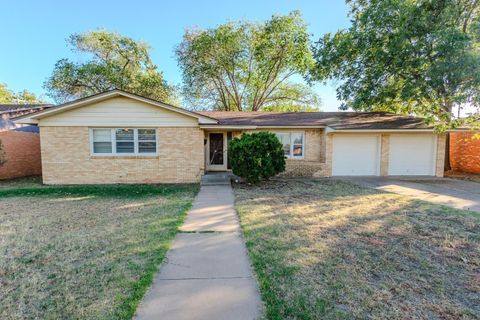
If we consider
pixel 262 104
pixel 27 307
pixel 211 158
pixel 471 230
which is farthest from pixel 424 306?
pixel 262 104

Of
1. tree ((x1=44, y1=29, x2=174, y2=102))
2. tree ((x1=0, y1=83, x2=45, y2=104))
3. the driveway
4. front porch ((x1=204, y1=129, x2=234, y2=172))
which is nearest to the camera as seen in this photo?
the driveway

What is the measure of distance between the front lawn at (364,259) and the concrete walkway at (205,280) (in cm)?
22

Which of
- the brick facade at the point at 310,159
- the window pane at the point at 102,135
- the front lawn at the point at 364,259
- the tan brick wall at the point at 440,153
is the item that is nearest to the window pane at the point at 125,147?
the window pane at the point at 102,135

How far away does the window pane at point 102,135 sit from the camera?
10.5 meters

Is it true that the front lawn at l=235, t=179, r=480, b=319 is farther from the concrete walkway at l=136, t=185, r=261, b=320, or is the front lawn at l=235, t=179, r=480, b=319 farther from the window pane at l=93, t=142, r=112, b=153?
the window pane at l=93, t=142, r=112, b=153

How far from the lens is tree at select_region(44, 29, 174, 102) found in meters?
22.0

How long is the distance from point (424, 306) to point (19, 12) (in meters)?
22.8

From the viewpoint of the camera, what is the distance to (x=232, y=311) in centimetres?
239

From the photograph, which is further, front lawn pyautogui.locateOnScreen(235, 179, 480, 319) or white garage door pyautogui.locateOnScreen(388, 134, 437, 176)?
white garage door pyautogui.locateOnScreen(388, 134, 437, 176)

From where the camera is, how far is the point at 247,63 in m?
23.9

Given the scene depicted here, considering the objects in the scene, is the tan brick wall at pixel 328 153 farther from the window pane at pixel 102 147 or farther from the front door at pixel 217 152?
the window pane at pixel 102 147

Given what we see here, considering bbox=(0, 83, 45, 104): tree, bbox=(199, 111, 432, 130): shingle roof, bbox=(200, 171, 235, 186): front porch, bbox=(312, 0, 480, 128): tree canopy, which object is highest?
bbox=(0, 83, 45, 104): tree

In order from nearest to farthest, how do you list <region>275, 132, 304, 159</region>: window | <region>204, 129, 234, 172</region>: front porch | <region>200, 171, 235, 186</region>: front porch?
<region>200, 171, 235, 186</region>: front porch → <region>275, 132, 304, 159</region>: window → <region>204, 129, 234, 172</region>: front porch


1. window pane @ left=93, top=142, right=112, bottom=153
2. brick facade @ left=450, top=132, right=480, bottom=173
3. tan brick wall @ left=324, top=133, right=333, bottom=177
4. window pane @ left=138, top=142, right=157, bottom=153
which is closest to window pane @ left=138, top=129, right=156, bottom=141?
window pane @ left=138, top=142, right=157, bottom=153
